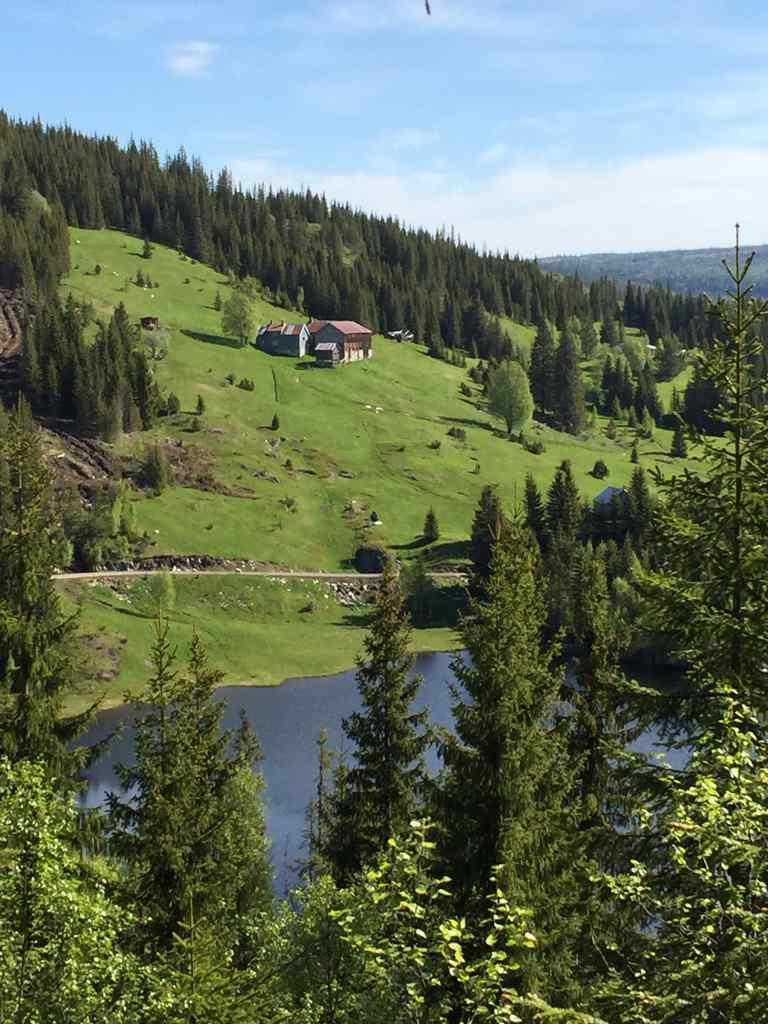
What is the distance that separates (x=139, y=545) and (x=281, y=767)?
2070 inches

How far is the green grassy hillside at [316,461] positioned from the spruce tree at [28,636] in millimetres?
101863

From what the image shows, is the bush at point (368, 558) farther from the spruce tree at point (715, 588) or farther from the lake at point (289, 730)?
the spruce tree at point (715, 588)

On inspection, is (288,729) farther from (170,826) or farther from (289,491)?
(170,826)

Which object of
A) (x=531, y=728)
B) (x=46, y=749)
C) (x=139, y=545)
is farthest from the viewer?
(x=139, y=545)

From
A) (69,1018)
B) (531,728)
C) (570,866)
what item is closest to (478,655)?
(531,728)

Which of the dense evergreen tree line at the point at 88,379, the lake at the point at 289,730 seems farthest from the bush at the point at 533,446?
the lake at the point at 289,730

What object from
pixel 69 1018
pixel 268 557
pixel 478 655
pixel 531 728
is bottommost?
pixel 268 557

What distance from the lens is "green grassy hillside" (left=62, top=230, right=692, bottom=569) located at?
460ft

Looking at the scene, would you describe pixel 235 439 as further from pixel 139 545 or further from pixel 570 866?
pixel 570 866

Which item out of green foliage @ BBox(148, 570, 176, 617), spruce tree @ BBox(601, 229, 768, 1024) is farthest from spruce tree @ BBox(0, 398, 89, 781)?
green foliage @ BBox(148, 570, 176, 617)

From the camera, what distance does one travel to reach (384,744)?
32.4m

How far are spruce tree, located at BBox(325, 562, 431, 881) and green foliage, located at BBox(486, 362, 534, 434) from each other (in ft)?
534

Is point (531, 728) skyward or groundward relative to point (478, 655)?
groundward

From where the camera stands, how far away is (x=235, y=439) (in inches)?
6260
